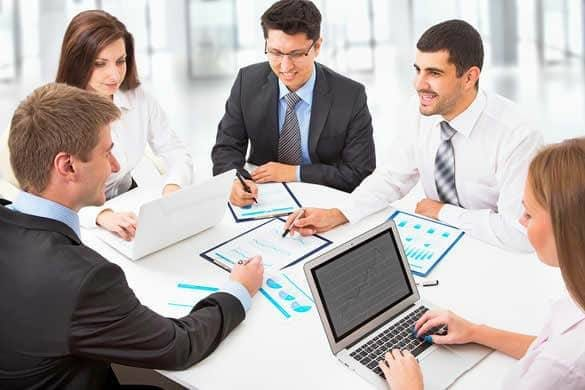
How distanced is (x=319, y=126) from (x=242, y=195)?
68 cm

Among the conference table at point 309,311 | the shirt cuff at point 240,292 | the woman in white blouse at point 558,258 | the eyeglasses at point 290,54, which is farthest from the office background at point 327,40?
the woman in white blouse at point 558,258

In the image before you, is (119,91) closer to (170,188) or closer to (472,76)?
(170,188)

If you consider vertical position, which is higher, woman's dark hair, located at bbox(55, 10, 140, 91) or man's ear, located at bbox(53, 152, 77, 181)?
woman's dark hair, located at bbox(55, 10, 140, 91)

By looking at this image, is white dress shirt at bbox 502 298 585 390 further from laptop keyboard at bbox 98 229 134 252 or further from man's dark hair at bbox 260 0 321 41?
man's dark hair at bbox 260 0 321 41

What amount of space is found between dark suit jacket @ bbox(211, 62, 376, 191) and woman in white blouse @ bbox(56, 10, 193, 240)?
27 cm

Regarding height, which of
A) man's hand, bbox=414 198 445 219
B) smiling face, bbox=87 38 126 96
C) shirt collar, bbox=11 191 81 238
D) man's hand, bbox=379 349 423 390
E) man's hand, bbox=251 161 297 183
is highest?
smiling face, bbox=87 38 126 96

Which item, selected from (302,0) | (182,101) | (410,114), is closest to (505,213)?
(410,114)

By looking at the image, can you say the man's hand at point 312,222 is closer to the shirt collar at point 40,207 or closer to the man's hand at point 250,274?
the man's hand at point 250,274

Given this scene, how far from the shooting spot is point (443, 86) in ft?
8.48

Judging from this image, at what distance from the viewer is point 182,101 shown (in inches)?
258

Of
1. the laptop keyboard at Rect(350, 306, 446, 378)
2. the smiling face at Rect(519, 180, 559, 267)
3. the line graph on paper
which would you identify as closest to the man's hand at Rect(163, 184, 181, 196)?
the line graph on paper

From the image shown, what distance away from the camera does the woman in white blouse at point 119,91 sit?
2877mm

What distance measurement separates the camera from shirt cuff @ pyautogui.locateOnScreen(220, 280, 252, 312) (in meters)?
1.95

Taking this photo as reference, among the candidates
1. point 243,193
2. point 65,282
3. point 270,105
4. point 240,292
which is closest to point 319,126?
point 270,105
